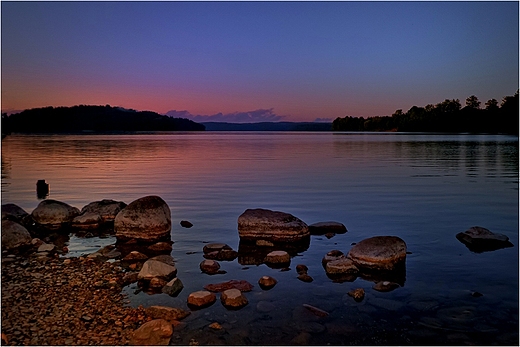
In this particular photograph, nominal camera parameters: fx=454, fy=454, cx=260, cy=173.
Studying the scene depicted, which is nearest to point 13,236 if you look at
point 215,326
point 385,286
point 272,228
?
point 272,228

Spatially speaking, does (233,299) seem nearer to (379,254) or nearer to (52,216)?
(379,254)

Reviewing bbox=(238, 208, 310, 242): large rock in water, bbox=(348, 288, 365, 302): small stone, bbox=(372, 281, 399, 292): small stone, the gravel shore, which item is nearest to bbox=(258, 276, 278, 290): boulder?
bbox=(348, 288, 365, 302): small stone

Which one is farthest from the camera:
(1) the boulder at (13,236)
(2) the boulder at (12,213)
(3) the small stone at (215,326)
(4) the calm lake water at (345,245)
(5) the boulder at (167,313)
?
(2) the boulder at (12,213)

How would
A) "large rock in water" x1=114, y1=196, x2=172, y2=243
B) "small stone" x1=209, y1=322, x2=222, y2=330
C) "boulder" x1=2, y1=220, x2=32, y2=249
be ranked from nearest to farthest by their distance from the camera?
"small stone" x1=209, y1=322, x2=222, y2=330
"boulder" x1=2, y1=220, x2=32, y2=249
"large rock in water" x1=114, y1=196, x2=172, y2=243

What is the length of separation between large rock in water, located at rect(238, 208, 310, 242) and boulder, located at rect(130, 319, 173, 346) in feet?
20.4

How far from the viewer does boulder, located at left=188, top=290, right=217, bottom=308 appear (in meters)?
8.51

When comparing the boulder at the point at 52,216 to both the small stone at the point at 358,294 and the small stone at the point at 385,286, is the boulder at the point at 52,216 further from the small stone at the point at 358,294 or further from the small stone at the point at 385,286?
the small stone at the point at 385,286

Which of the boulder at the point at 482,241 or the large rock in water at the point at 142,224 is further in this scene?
the large rock in water at the point at 142,224

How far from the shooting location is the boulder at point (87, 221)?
49.3 ft

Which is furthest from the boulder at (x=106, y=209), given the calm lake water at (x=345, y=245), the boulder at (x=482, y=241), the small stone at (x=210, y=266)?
the boulder at (x=482, y=241)

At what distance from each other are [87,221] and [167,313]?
27.2ft

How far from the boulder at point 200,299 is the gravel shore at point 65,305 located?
929 mm

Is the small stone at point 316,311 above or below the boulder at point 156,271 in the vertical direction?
below

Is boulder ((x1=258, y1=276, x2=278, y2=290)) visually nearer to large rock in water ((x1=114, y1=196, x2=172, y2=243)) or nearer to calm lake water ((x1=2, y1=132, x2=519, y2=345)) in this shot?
calm lake water ((x1=2, y1=132, x2=519, y2=345))
